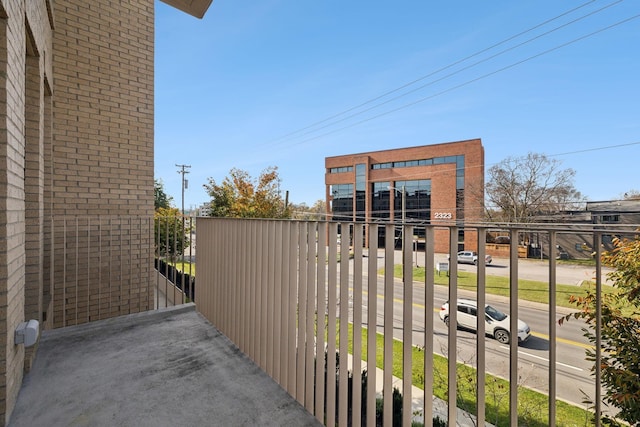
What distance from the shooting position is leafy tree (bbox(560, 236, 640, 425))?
5.55 ft

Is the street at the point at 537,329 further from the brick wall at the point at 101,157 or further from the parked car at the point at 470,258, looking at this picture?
the brick wall at the point at 101,157

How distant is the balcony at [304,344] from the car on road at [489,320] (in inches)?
1.4

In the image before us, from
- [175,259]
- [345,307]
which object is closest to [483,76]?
[175,259]

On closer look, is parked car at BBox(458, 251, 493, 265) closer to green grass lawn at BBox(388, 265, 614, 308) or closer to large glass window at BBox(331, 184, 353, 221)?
green grass lawn at BBox(388, 265, 614, 308)

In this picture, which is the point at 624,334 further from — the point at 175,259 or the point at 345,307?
the point at 175,259

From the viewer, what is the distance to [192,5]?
4512 mm

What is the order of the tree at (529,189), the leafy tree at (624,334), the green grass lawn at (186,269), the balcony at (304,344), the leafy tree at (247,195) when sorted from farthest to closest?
the tree at (529,189)
the leafy tree at (247,195)
the green grass lawn at (186,269)
the leafy tree at (624,334)
the balcony at (304,344)

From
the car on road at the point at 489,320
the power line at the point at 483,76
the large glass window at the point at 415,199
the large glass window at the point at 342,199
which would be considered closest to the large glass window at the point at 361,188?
the large glass window at the point at 342,199

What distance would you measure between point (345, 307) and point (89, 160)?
4444 mm

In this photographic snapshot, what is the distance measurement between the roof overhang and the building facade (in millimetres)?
17

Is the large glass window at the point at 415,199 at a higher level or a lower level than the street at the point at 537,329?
higher

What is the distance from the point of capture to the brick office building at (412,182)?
29391mm

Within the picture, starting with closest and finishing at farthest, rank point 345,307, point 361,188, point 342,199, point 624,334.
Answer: point 624,334
point 345,307
point 361,188
point 342,199

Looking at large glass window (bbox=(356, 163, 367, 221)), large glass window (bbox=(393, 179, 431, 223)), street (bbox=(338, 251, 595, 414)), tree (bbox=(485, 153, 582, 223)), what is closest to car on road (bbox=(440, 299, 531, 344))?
street (bbox=(338, 251, 595, 414))
